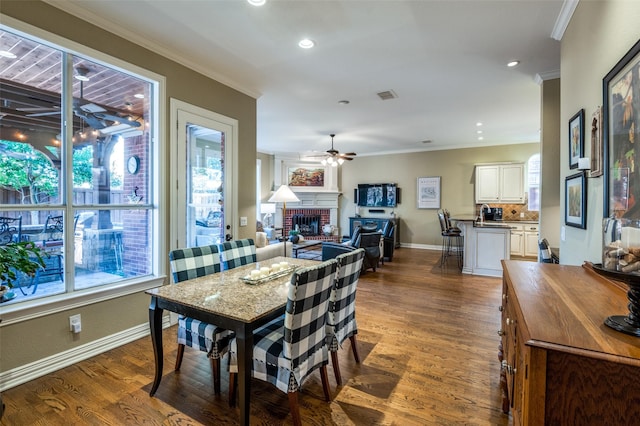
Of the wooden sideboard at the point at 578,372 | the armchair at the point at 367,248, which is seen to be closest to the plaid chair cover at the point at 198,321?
the wooden sideboard at the point at 578,372

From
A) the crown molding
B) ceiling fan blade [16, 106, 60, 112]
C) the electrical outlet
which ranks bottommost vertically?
the electrical outlet

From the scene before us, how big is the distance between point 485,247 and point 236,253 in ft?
15.0

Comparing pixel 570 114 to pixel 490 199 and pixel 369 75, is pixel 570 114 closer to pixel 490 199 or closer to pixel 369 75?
pixel 369 75

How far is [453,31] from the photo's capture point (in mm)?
2684

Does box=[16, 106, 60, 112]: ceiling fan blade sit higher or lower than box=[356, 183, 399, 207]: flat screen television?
higher

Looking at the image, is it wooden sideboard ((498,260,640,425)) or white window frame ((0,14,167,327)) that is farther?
white window frame ((0,14,167,327))

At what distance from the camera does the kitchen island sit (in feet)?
17.1

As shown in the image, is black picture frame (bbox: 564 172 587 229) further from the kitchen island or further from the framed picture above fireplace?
the framed picture above fireplace

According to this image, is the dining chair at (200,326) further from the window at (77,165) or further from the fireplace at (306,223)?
the fireplace at (306,223)

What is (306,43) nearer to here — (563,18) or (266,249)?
(563,18)

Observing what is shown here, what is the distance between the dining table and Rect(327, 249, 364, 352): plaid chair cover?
368 millimetres

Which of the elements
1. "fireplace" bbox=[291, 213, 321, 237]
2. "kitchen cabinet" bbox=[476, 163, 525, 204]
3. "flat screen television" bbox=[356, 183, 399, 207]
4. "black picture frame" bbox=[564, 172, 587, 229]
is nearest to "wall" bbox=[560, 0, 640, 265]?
"black picture frame" bbox=[564, 172, 587, 229]

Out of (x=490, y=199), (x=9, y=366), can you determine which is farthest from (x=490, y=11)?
(x=490, y=199)

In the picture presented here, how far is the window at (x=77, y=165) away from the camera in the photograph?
2.29 metres
